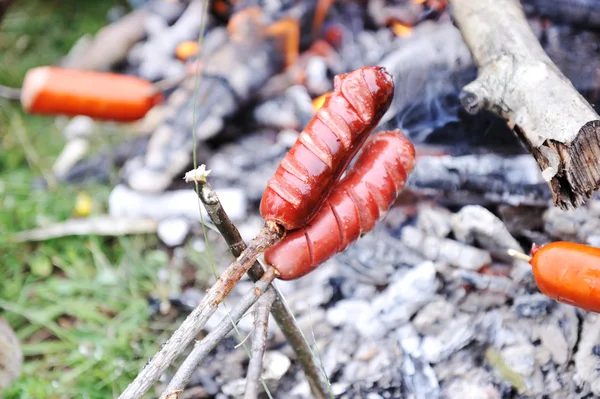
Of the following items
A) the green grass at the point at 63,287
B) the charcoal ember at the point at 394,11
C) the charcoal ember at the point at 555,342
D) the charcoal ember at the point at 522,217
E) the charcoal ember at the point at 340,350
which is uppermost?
the charcoal ember at the point at 394,11

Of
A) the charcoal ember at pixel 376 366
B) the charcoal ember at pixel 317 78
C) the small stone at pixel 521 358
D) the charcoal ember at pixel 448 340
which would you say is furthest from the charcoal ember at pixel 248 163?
the small stone at pixel 521 358

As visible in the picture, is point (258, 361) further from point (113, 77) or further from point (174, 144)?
point (113, 77)

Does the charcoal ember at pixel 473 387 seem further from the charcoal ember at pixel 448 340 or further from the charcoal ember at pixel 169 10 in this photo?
the charcoal ember at pixel 169 10

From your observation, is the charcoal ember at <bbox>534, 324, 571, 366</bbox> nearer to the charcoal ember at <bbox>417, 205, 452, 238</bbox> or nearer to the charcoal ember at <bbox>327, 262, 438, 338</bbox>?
the charcoal ember at <bbox>327, 262, 438, 338</bbox>

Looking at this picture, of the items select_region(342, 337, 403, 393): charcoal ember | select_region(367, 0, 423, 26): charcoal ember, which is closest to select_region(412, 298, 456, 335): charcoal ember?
select_region(342, 337, 403, 393): charcoal ember

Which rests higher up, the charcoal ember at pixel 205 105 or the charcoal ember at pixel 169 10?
the charcoal ember at pixel 169 10

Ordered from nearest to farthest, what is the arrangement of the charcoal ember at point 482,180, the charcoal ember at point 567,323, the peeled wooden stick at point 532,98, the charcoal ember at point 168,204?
the peeled wooden stick at point 532,98
the charcoal ember at point 567,323
the charcoal ember at point 482,180
the charcoal ember at point 168,204
